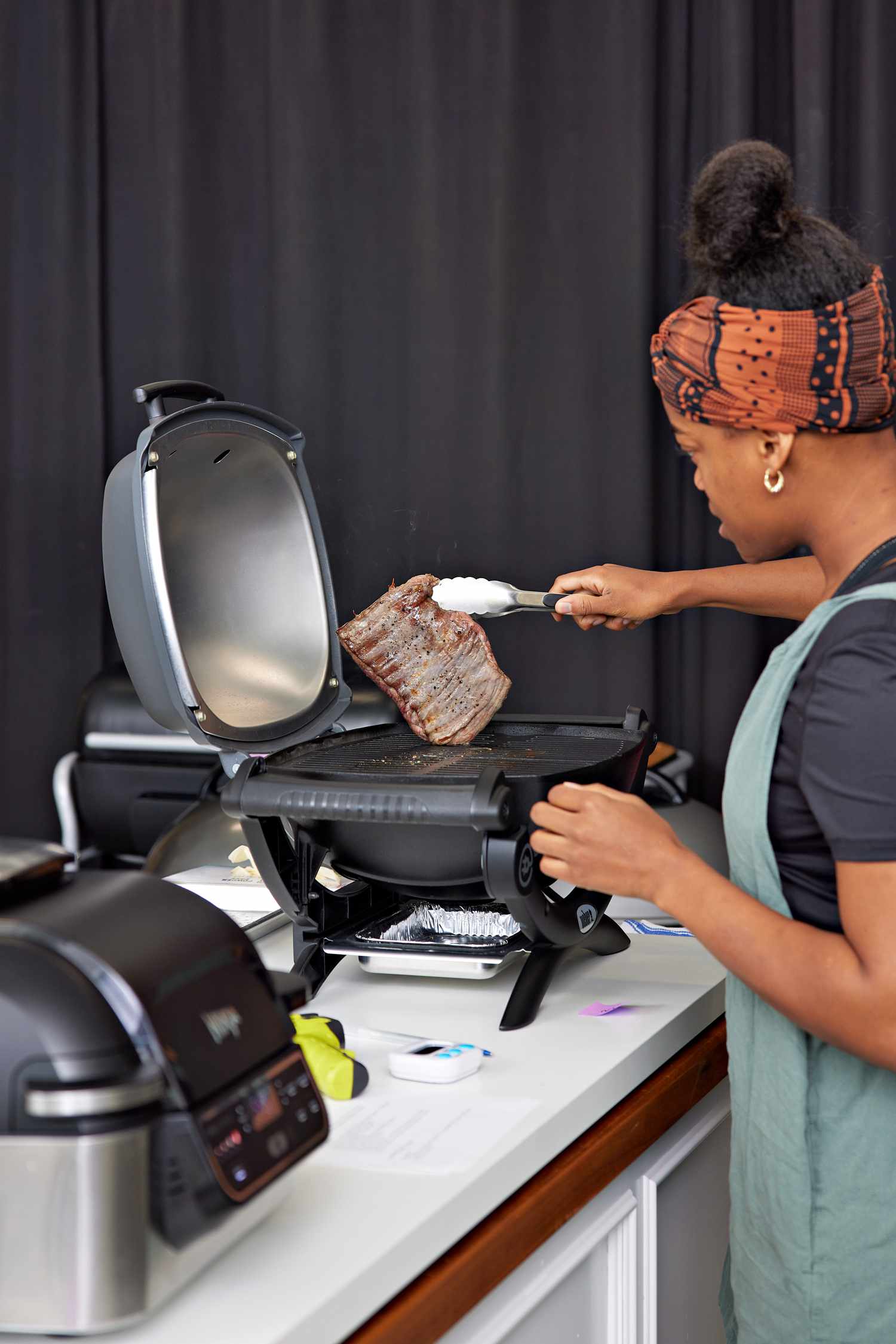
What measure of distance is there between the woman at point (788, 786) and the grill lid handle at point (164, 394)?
57cm

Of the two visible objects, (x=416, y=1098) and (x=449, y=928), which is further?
(x=449, y=928)

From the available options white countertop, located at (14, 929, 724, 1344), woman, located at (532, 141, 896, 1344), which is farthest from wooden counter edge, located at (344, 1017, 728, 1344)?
woman, located at (532, 141, 896, 1344)

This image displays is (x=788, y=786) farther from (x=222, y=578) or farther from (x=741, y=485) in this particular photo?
(x=222, y=578)

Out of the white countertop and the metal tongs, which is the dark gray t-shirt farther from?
the metal tongs

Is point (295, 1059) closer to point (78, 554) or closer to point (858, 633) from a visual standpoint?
point (858, 633)

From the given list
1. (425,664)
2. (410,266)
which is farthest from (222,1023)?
(410,266)

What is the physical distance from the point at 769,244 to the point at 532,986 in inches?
28.0

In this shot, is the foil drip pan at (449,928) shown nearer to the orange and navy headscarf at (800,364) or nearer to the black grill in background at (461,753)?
the black grill in background at (461,753)

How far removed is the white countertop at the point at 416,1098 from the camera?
773 millimetres

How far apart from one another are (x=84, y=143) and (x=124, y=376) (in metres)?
0.51

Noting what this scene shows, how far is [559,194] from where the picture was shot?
8.42ft

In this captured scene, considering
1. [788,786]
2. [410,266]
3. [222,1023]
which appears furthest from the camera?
[410,266]

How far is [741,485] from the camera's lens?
107cm

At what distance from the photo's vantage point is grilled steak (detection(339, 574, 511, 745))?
58.0 inches
